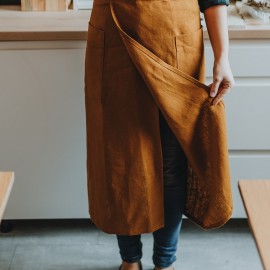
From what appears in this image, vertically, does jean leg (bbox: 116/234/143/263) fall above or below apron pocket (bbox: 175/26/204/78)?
below

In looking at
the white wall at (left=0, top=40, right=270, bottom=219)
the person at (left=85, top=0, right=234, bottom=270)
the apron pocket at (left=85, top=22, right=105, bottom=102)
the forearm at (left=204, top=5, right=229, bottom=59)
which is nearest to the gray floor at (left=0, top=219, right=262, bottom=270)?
the white wall at (left=0, top=40, right=270, bottom=219)

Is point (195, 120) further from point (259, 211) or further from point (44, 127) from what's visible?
point (44, 127)

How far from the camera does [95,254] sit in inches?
79.4

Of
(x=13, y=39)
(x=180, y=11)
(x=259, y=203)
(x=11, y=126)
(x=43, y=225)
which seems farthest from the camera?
(x=43, y=225)

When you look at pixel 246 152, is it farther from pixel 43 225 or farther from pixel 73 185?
pixel 43 225

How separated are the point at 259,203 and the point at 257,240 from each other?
0.41 ft

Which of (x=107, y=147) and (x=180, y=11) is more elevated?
(x=180, y=11)

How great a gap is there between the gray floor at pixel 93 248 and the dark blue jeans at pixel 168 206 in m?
0.16

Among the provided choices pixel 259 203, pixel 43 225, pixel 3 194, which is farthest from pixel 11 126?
pixel 259 203

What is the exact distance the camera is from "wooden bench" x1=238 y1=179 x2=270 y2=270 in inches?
39.9

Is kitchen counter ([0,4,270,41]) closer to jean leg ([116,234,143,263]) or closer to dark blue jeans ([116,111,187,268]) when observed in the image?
dark blue jeans ([116,111,187,268])

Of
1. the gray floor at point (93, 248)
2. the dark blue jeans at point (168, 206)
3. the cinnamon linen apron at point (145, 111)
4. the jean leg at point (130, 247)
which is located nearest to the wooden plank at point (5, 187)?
the cinnamon linen apron at point (145, 111)

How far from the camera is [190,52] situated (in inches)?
56.7

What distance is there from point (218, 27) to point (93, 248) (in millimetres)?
1005
